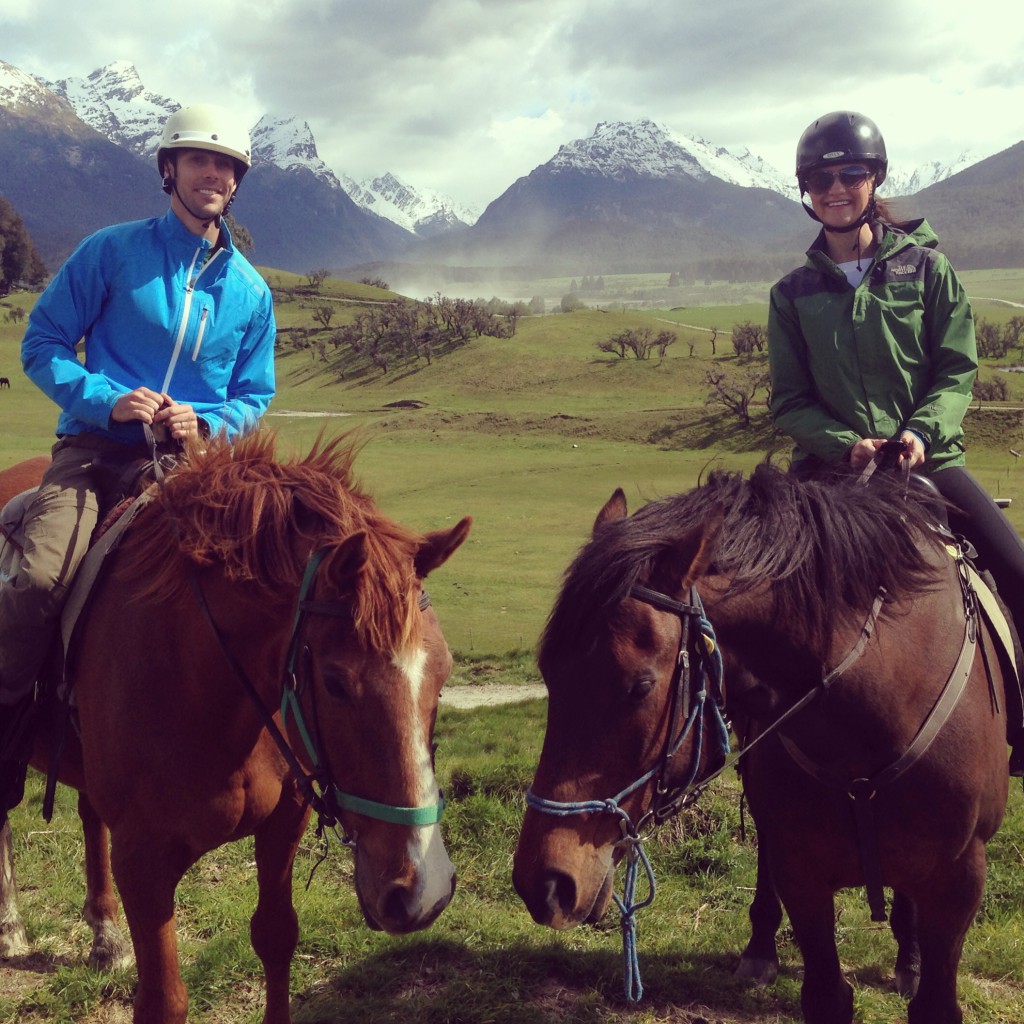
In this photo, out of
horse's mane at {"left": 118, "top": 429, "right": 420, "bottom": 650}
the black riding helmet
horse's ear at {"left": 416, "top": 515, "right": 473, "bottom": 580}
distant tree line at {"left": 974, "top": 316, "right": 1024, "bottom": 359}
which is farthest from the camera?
distant tree line at {"left": 974, "top": 316, "right": 1024, "bottom": 359}

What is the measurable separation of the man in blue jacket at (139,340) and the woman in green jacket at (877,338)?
2.54 m

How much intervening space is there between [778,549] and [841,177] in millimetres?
2206

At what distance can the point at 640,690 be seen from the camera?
2504 mm

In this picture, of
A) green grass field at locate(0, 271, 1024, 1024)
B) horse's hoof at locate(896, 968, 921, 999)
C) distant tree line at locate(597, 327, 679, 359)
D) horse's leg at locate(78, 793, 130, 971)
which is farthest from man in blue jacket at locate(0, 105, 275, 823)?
distant tree line at locate(597, 327, 679, 359)

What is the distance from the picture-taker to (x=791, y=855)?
343 cm

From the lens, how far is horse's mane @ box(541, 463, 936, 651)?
2609 mm

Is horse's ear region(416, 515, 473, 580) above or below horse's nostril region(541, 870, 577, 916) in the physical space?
above

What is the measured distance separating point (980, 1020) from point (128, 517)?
4.36 meters

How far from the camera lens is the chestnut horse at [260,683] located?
2535mm

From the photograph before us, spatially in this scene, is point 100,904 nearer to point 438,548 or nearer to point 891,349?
point 438,548

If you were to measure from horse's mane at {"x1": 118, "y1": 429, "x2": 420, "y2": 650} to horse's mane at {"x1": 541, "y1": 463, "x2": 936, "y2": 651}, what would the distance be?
1.70 ft

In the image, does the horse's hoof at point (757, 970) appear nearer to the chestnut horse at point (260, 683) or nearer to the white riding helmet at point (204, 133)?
the chestnut horse at point (260, 683)

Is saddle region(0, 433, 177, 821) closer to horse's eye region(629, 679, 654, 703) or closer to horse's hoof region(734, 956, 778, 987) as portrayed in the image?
horse's eye region(629, 679, 654, 703)

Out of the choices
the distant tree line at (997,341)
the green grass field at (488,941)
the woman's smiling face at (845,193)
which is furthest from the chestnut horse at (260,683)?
the distant tree line at (997,341)
